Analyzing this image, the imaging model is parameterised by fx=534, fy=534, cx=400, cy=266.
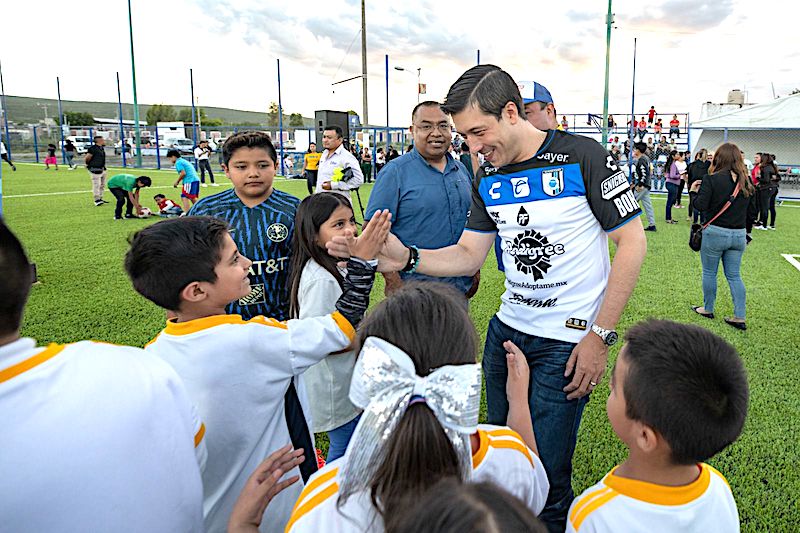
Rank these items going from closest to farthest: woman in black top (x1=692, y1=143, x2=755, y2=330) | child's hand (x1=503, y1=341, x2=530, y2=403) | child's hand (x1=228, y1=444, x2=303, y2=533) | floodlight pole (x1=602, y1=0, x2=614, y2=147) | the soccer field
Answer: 1. child's hand (x1=228, y1=444, x2=303, y2=533)
2. child's hand (x1=503, y1=341, x2=530, y2=403)
3. the soccer field
4. woman in black top (x1=692, y1=143, x2=755, y2=330)
5. floodlight pole (x1=602, y1=0, x2=614, y2=147)

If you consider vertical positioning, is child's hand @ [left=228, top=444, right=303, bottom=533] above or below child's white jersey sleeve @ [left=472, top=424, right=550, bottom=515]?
below

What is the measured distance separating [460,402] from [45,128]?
50525mm

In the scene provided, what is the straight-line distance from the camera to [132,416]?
104 cm

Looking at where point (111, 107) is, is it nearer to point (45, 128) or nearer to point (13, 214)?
point (45, 128)

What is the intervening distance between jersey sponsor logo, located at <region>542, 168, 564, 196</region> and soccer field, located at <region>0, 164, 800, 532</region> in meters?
1.75

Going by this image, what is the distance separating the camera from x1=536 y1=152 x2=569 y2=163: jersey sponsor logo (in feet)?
7.01

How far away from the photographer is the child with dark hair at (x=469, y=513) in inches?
31.8

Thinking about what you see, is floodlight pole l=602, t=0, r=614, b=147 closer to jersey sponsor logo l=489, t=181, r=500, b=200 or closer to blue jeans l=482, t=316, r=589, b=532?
jersey sponsor logo l=489, t=181, r=500, b=200

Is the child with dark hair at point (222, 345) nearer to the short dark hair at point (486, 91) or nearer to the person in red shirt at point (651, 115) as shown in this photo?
the short dark hair at point (486, 91)

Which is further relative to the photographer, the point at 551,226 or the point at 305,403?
the point at 551,226

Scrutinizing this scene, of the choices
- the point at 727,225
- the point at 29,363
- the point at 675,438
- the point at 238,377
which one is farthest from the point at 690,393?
the point at 727,225

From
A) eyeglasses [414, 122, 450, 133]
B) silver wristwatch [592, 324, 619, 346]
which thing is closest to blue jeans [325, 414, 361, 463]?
silver wristwatch [592, 324, 619, 346]

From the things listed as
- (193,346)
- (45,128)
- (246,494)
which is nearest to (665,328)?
(246,494)

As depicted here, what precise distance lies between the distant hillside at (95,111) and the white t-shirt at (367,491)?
75.8 meters
